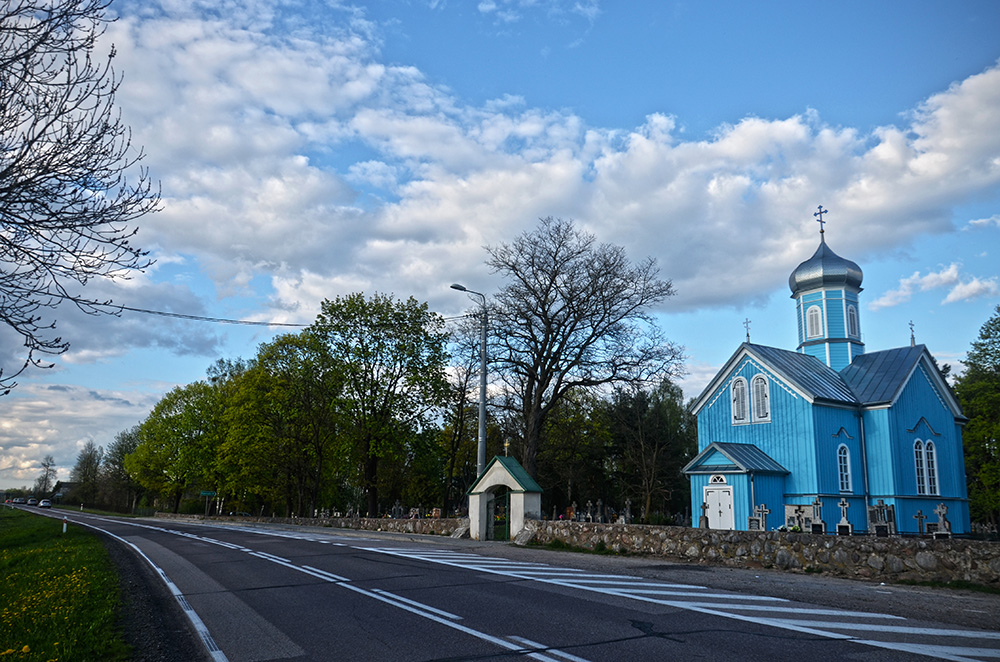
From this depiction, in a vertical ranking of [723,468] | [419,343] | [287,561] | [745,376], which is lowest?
[287,561]

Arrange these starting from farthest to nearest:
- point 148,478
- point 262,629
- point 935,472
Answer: point 148,478, point 935,472, point 262,629

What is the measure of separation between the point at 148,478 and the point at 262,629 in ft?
216

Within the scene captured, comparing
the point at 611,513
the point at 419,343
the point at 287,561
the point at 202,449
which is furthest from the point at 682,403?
the point at 287,561

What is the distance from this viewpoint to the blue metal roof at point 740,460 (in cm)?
2834

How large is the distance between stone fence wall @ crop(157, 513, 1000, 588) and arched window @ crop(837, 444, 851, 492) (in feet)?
50.3

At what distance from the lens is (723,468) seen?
1142 inches

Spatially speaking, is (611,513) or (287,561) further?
(611,513)

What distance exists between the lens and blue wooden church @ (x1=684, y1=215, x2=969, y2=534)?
2881 cm

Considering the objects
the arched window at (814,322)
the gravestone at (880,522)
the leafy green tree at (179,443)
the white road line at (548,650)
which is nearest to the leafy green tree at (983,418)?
the arched window at (814,322)

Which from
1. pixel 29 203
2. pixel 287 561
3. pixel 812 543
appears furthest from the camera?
pixel 287 561

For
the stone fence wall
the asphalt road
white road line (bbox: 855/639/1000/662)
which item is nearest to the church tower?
the stone fence wall

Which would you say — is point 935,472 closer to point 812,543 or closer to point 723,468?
point 723,468

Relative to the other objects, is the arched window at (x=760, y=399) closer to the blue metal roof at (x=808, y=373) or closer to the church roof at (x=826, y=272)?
the blue metal roof at (x=808, y=373)

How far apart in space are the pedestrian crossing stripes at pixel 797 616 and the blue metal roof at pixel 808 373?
19749 millimetres
